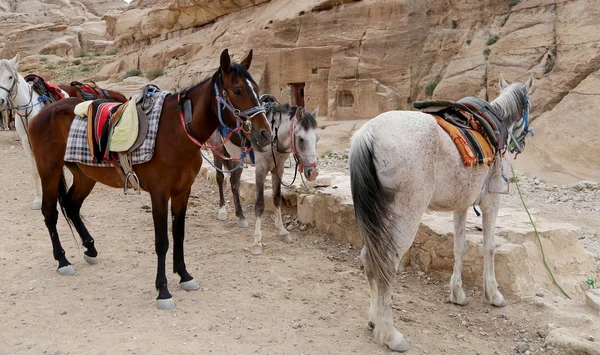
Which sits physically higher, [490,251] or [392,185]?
[392,185]

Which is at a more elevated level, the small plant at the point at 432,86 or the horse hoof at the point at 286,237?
the small plant at the point at 432,86

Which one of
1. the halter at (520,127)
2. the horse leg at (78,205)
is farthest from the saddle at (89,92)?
the halter at (520,127)

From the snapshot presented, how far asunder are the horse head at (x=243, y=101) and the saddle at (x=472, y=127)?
4.21 ft

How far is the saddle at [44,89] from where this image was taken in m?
7.53

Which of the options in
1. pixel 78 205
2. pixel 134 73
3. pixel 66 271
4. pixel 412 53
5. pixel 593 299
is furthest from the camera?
pixel 134 73

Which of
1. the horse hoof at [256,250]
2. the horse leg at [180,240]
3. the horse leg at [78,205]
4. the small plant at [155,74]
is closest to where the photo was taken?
the horse leg at [180,240]

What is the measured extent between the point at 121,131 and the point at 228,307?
1706 mm

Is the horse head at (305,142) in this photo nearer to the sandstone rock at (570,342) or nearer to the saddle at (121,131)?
the saddle at (121,131)

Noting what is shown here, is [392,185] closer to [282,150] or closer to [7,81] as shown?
[282,150]

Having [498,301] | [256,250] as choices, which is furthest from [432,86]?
[498,301]

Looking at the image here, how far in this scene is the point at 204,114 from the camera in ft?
12.1

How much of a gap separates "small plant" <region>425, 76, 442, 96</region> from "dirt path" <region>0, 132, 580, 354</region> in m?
13.5

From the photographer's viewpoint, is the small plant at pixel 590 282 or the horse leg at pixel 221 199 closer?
→ the small plant at pixel 590 282

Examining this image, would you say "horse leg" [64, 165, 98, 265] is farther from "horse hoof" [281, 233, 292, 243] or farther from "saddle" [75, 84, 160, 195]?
"horse hoof" [281, 233, 292, 243]
